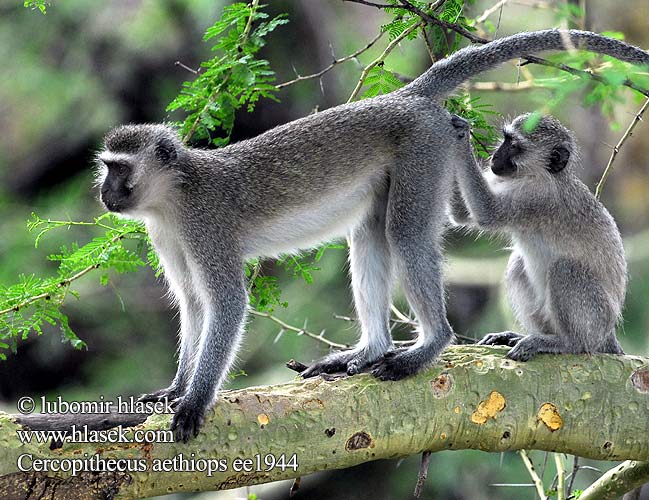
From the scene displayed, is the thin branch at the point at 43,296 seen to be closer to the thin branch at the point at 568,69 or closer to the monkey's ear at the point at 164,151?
the monkey's ear at the point at 164,151

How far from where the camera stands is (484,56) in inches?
243

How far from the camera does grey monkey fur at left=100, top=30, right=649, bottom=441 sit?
5.80m

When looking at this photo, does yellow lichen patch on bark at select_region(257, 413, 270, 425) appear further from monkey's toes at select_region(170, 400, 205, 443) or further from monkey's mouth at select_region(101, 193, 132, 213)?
monkey's mouth at select_region(101, 193, 132, 213)

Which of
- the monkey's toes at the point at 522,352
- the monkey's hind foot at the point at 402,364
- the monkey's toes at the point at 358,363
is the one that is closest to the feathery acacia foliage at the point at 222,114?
the monkey's toes at the point at 358,363

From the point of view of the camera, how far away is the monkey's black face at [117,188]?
5.75 meters

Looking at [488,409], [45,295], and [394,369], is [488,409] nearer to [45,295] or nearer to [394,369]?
[394,369]

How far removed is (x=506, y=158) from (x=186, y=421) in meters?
3.18

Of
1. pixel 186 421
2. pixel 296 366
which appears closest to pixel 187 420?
pixel 186 421

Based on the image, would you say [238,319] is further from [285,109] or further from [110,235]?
[285,109]

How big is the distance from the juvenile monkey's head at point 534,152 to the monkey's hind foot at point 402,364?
172 cm

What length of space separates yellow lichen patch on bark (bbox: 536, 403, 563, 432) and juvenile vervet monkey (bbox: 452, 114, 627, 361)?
898mm

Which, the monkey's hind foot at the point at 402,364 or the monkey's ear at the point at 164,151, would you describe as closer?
the monkey's hind foot at the point at 402,364

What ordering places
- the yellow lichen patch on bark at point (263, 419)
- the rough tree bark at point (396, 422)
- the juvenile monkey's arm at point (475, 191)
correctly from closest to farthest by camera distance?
the rough tree bark at point (396, 422) < the yellow lichen patch on bark at point (263, 419) < the juvenile monkey's arm at point (475, 191)

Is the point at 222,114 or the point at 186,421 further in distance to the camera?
the point at 222,114
